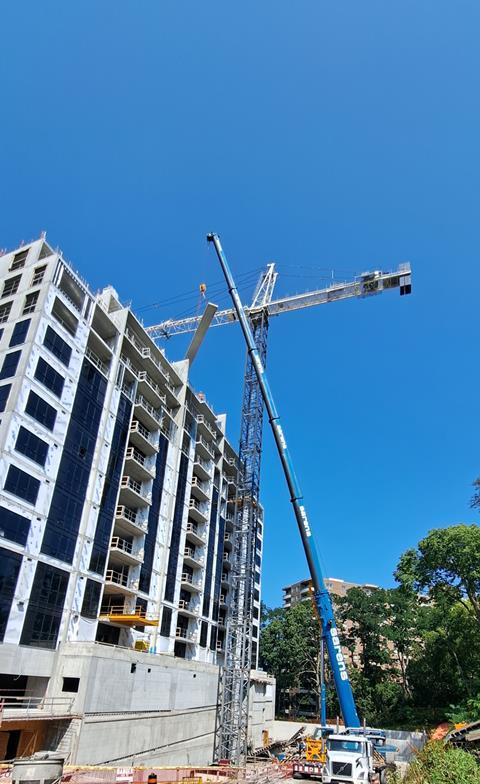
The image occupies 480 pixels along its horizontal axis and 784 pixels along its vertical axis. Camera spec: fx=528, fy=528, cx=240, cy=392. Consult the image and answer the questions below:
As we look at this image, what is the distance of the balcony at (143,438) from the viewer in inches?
1932

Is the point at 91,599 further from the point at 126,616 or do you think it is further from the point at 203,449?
the point at 203,449

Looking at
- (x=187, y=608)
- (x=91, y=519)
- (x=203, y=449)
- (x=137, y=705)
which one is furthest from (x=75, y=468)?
(x=187, y=608)

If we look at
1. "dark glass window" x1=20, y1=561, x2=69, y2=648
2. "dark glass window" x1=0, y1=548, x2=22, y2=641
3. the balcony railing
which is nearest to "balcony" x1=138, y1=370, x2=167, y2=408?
the balcony railing

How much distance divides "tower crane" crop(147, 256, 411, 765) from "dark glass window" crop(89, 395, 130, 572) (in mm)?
12598

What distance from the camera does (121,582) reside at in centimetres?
4616

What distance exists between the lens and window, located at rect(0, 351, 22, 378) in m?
36.2

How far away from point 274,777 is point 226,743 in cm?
2271

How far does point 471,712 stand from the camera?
48312 mm

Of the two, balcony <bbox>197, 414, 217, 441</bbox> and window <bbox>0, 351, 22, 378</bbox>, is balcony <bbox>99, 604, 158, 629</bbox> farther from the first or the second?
balcony <bbox>197, 414, 217, 441</bbox>

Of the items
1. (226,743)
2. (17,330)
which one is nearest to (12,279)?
(17,330)

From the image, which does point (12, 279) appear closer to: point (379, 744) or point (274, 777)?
point (274, 777)

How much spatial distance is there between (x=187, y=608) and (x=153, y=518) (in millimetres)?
12937

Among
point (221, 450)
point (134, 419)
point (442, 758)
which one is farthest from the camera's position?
point (221, 450)

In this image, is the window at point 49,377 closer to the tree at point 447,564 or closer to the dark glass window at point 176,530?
the dark glass window at point 176,530
